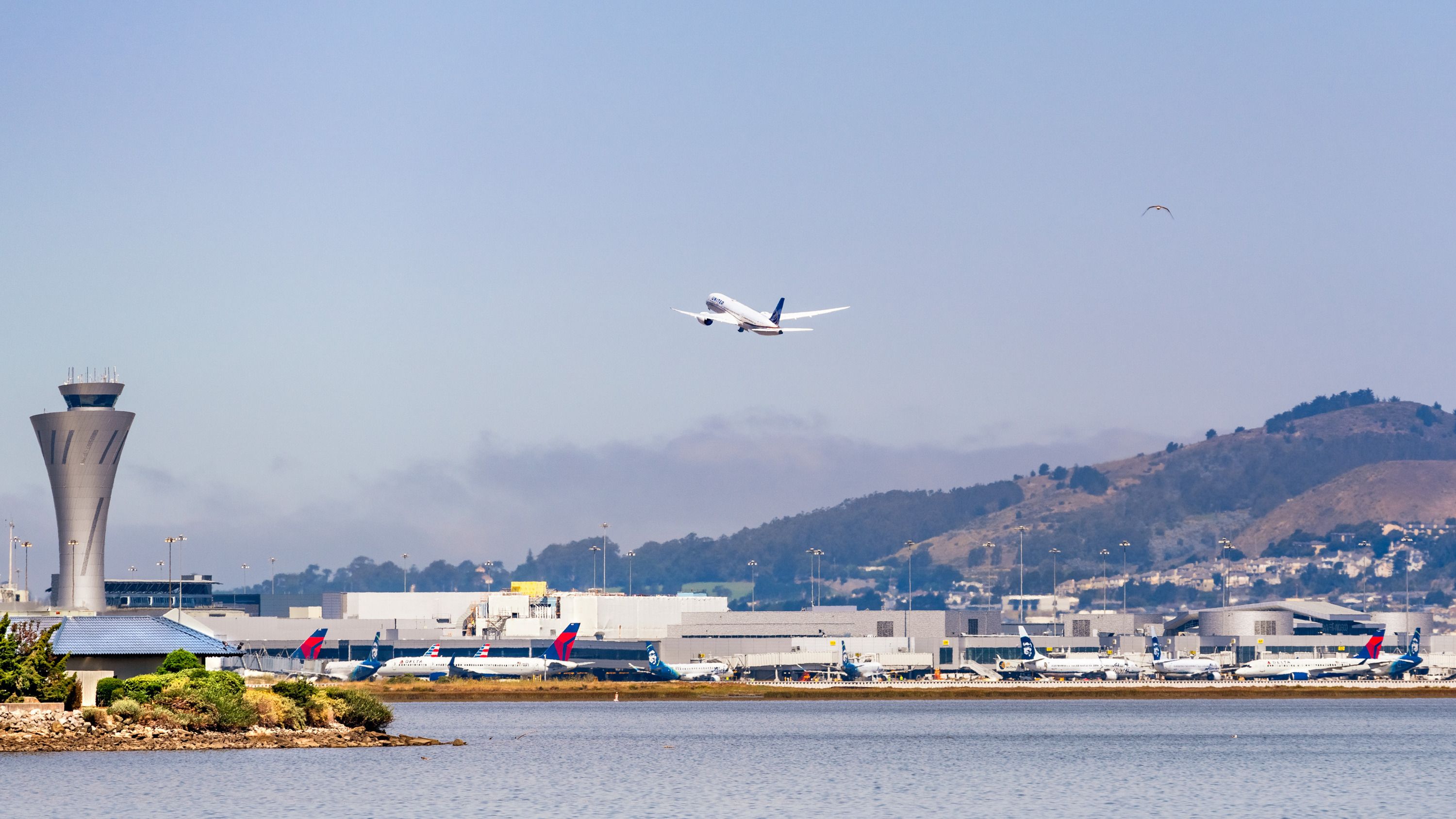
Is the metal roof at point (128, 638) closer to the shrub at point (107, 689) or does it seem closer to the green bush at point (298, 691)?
the shrub at point (107, 689)

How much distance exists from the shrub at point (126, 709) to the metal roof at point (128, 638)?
4282mm

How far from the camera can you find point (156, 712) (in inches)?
4220

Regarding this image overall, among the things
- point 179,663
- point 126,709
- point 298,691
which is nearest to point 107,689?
point 126,709

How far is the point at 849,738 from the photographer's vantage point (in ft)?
471

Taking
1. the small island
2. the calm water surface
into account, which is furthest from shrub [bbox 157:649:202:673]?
the calm water surface

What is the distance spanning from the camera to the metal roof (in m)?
110

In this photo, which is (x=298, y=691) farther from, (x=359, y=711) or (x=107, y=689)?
(x=107, y=689)

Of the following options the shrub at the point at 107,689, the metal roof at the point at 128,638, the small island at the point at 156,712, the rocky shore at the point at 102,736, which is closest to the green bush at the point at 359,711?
the small island at the point at 156,712

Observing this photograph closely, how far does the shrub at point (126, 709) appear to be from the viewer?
350 feet

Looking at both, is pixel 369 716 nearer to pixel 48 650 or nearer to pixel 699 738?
pixel 48 650

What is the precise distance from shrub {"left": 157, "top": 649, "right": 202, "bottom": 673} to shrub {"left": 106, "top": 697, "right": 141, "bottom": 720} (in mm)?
3929

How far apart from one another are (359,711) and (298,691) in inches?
170

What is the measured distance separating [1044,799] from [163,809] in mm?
41058

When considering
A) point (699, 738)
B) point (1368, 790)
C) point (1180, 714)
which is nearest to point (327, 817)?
point (1368, 790)
